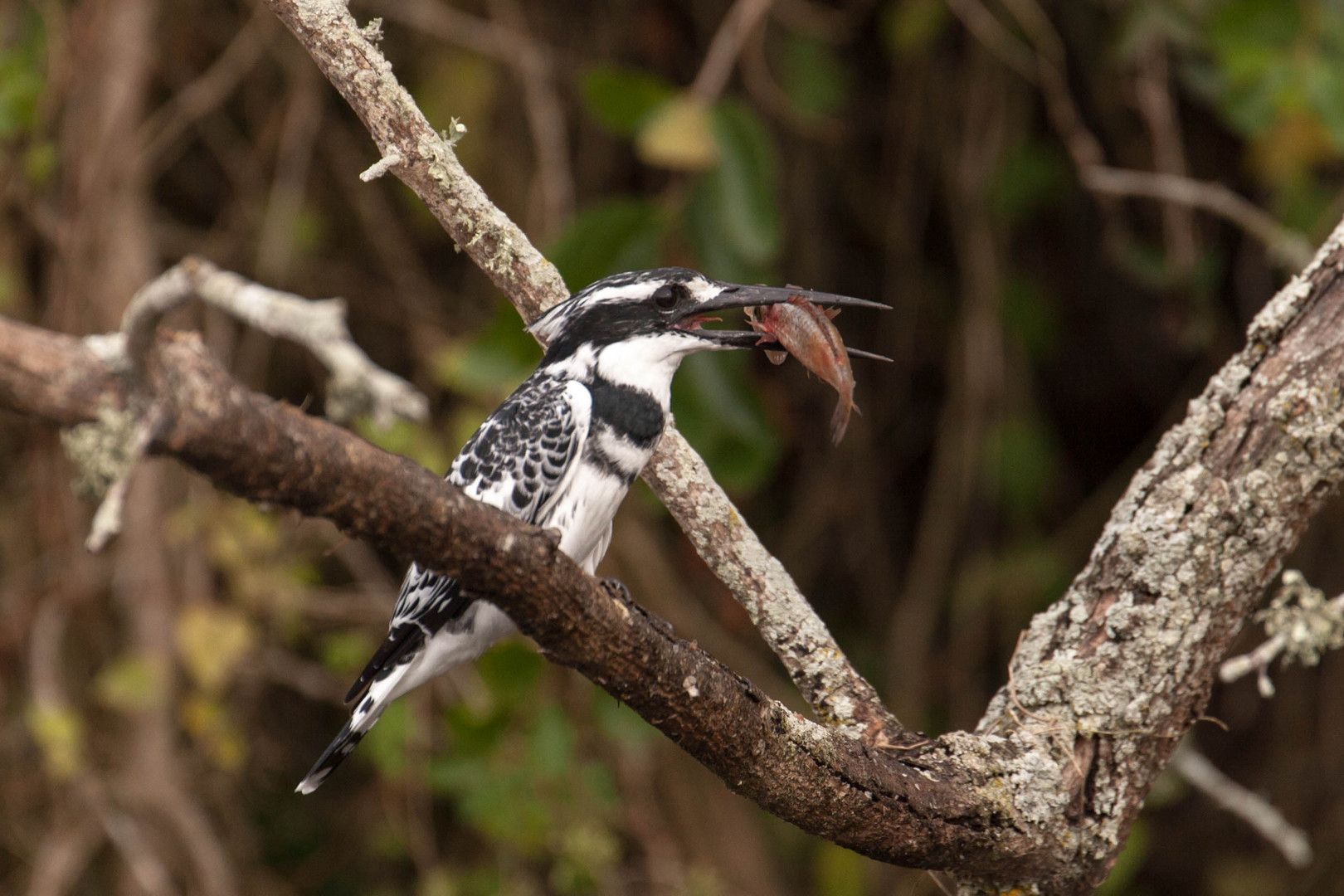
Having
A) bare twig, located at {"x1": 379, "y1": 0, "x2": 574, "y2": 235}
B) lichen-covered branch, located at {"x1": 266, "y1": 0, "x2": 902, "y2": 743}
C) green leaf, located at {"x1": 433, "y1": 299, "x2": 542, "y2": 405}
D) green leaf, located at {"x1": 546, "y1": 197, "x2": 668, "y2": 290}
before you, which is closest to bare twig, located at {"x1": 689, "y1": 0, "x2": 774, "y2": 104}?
green leaf, located at {"x1": 546, "y1": 197, "x2": 668, "y2": 290}

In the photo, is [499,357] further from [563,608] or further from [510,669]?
[563,608]

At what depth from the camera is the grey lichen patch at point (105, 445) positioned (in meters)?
0.94

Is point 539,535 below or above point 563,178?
below

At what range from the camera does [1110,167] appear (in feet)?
13.5

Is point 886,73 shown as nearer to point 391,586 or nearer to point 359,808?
point 391,586

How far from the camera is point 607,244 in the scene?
2883mm

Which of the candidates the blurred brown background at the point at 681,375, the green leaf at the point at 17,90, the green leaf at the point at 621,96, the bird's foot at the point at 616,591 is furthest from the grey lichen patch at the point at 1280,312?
the green leaf at the point at 17,90

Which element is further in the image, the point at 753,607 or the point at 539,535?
the point at 753,607

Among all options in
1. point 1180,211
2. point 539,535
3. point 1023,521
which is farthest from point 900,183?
point 539,535

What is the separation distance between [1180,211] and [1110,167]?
1.71 feet

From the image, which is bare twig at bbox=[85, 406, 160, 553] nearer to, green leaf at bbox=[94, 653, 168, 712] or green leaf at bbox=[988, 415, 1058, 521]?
green leaf at bbox=[94, 653, 168, 712]

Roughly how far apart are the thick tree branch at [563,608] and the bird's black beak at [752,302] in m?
0.68

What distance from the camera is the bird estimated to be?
2.01m

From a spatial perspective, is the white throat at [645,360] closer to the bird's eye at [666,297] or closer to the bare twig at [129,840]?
the bird's eye at [666,297]
